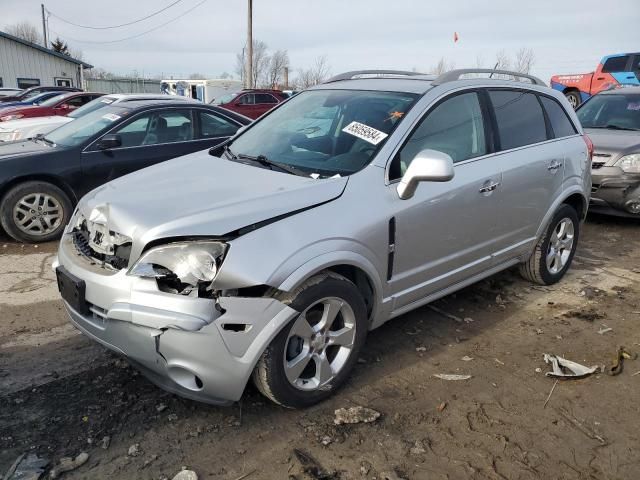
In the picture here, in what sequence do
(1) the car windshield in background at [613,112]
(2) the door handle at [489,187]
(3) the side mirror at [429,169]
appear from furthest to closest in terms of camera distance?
(1) the car windshield in background at [613,112] < (2) the door handle at [489,187] < (3) the side mirror at [429,169]

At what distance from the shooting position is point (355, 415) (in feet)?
9.24

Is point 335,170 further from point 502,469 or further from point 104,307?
point 502,469

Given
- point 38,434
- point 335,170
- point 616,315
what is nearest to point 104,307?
point 38,434

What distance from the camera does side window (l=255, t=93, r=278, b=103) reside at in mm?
19625

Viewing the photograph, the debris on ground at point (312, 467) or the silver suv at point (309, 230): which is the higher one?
the silver suv at point (309, 230)

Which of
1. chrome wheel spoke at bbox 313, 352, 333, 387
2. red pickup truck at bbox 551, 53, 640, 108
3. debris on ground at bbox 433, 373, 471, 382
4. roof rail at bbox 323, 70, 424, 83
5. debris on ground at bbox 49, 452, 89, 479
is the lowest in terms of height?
debris on ground at bbox 49, 452, 89, 479

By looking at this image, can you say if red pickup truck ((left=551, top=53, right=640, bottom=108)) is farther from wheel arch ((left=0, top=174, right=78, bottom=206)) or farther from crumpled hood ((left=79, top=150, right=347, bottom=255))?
crumpled hood ((left=79, top=150, right=347, bottom=255))

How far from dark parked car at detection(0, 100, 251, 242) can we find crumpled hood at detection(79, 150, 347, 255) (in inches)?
118

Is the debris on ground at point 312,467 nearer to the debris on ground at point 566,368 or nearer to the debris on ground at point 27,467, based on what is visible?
the debris on ground at point 27,467

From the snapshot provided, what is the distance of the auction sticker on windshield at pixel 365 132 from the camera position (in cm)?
320

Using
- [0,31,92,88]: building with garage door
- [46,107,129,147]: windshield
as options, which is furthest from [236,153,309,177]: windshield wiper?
[0,31,92,88]: building with garage door

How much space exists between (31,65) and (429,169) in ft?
117

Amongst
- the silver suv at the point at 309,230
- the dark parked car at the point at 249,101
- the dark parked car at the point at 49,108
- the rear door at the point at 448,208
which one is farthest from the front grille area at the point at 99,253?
the dark parked car at the point at 249,101

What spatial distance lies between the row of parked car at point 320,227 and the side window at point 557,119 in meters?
0.02
